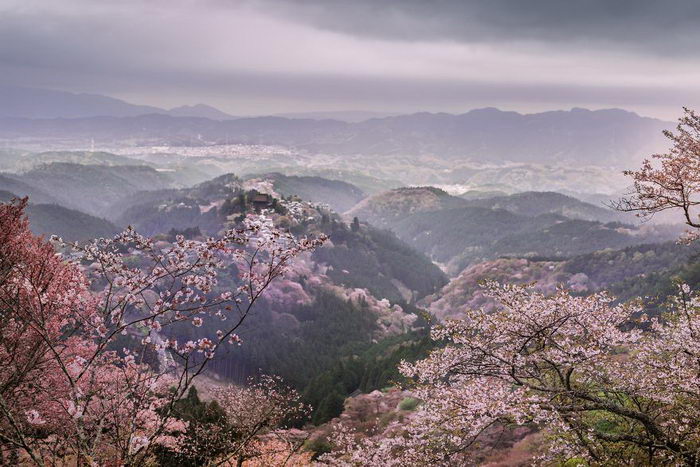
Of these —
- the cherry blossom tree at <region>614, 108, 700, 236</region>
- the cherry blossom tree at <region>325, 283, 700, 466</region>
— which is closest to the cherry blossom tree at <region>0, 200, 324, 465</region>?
the cherry blossom tree at <region>325, 283, 700, 466</region>

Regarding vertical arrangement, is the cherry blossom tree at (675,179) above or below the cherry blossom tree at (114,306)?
above

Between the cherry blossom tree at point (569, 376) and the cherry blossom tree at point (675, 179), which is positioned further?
the cherry blossom tree at point (675, 179)

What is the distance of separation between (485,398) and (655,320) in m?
9.18

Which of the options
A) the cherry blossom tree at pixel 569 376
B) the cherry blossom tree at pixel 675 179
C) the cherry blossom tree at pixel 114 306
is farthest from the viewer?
the cherry blossom tree at pixel 675 179

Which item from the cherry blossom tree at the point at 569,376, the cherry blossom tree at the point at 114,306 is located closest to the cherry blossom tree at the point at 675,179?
the cherry blossom tree at the point at 569,376

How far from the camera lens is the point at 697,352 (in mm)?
15117

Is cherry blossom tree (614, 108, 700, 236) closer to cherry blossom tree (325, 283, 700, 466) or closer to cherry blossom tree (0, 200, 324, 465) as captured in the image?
cherry blossom tree (325, 283, 700, 466)

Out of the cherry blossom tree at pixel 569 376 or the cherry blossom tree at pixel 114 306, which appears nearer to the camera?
the cherry blossom tree at pixel 114 306

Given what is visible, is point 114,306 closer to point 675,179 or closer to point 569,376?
point 569,376

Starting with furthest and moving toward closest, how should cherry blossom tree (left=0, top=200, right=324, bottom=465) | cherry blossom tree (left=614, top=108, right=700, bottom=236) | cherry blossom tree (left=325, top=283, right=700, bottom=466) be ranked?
cherry blossom tree (left=614, top=108, right=700, bottom=236), cherry blossom tree (left=325, top=283, right=700, bottom=466), cherry blossom tree (left=0, top=200, right=324, bottom=465)

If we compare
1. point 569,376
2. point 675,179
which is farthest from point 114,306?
point 675,179

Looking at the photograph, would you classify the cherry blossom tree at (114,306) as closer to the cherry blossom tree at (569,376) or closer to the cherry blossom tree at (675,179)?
the cherry blossom tree at (569,376)

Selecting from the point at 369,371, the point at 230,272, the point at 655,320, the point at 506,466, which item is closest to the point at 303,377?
the point at 369,371

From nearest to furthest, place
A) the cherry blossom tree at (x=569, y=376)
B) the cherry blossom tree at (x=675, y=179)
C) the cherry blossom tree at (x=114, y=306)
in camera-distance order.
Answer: the cherry blossom tree at (x=114, y=306) → the cherry blossom tree at (x=569, y=376) → the cherry blossom tree at (x=675, y=179)
